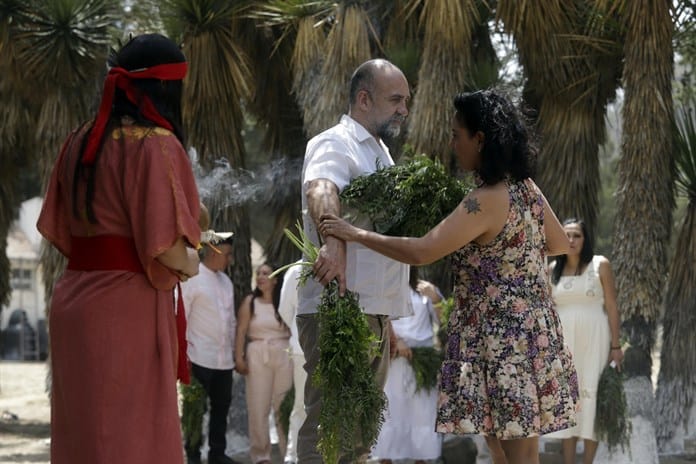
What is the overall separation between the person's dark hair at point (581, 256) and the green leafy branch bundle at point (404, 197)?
15.5ft

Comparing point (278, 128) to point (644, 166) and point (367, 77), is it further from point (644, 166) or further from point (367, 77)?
point (367, 77)

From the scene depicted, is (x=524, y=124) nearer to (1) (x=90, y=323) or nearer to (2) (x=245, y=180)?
(1) (x=90, y=323)

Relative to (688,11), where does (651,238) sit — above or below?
below

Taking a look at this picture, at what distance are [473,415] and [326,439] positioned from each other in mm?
649

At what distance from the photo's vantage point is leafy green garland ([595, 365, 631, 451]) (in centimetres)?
962

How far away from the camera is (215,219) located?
479 inches

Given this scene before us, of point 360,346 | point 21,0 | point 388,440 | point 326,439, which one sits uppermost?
point 21,0

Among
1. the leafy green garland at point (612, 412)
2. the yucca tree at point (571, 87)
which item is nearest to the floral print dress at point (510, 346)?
the leafy green garland at point (612, 412)

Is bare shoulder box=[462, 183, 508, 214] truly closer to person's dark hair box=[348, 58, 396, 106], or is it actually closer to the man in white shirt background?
person's dark hair box=[348, 58, 396, 106]

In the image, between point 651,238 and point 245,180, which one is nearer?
point 651,238

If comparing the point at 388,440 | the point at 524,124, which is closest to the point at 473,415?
the point at 524,124

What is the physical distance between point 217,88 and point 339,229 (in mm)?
7109

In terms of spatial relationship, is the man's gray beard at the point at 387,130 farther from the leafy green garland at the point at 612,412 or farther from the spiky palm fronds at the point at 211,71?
the spiky palm fronds at the point at 211,71

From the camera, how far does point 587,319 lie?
9.88 meters
